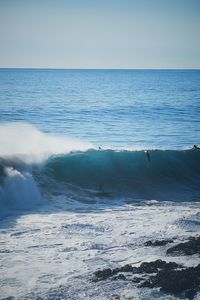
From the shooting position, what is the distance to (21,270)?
23.4 feet

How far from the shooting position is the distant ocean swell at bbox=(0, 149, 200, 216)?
1291 cm

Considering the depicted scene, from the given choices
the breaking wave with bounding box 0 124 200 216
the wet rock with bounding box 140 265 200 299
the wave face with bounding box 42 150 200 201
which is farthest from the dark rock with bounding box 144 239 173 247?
the wave face with bounding box 42 150 200 201

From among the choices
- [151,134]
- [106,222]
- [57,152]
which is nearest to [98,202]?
[106,222]

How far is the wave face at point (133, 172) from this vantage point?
14.7 m

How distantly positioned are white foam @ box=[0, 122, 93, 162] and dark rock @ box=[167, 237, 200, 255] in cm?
902

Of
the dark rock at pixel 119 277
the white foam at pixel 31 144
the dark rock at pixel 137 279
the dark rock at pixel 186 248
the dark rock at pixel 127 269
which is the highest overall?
the white foam at pixel 31 144

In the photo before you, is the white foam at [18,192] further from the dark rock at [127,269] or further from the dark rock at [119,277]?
the dark rock at [119,277]

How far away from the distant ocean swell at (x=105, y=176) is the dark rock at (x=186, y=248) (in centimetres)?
533

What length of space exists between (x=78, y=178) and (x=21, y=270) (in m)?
8.56

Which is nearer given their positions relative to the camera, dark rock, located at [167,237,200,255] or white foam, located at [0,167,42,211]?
dark rock, located at [167,237,200,255]

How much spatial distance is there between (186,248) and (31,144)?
1255 centimetres

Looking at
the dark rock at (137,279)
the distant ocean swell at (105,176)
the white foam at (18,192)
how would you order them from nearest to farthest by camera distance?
the dark rock at (137,279) < the white foam at (18,192) < the distant ocean swell at (105,176)

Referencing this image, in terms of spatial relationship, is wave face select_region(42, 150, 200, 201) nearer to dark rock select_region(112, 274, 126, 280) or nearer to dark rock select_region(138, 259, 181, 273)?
dark rock select_region(138, 259, 181, 273)

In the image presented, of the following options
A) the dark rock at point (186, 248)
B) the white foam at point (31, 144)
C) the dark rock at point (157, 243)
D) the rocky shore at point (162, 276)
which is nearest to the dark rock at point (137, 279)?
the rocky shore at point (162, 276)
